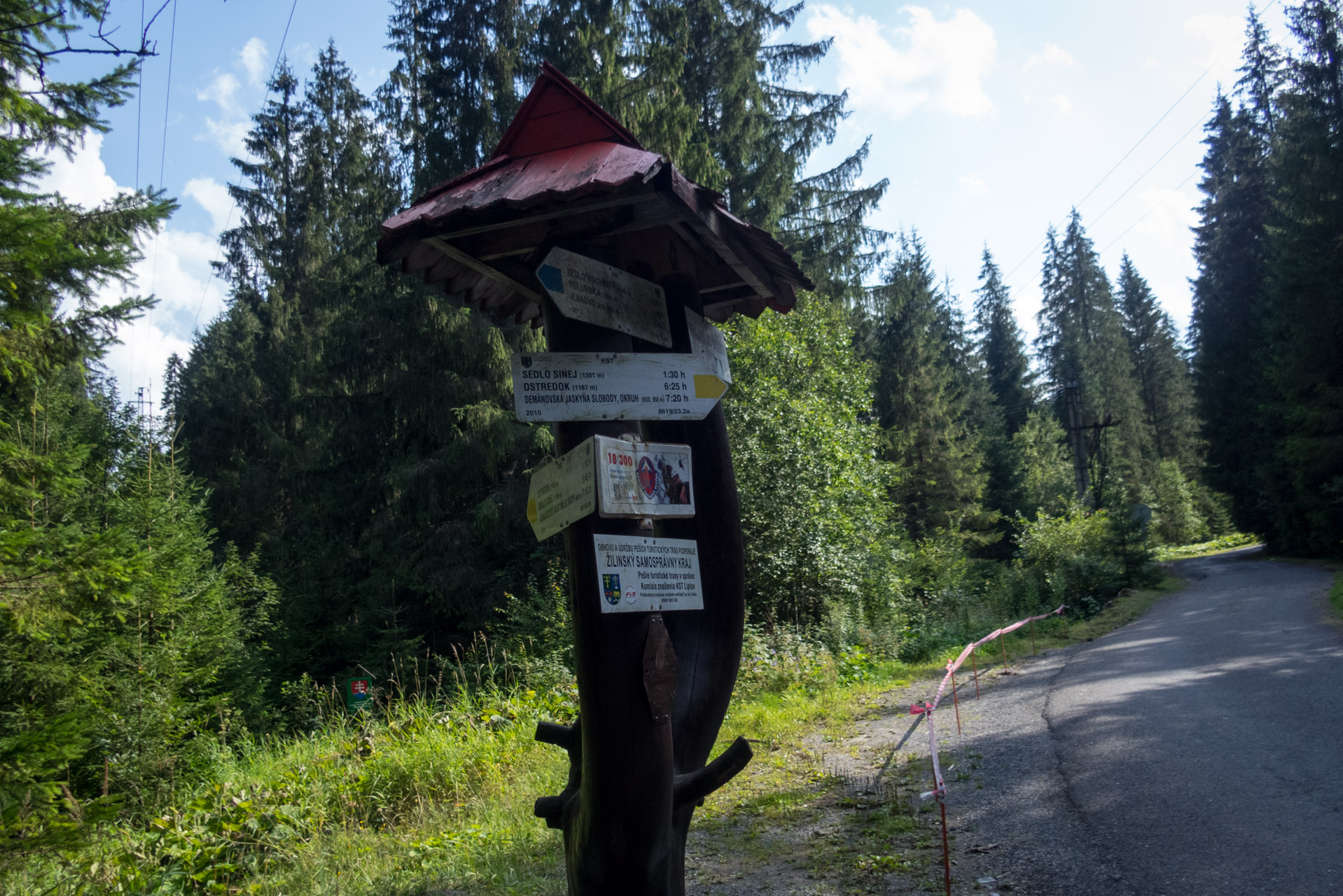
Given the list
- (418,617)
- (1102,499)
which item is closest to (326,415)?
(418,617)

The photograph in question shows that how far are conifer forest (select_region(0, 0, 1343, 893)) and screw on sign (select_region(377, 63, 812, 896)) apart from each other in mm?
1248

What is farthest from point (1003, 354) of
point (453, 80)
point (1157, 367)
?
point (453, 80)

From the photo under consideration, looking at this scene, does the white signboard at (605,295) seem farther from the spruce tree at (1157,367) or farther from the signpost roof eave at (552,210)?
the spruce tree at (1157,367)

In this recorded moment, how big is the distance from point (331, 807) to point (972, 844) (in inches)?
174

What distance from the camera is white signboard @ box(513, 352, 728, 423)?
247 cm

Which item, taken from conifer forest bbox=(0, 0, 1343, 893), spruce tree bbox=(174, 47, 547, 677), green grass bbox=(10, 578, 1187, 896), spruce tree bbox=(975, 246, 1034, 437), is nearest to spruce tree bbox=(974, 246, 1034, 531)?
spruce tree bbox=(975, 246, 1034, 437)

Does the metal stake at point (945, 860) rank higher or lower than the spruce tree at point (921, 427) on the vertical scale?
lower

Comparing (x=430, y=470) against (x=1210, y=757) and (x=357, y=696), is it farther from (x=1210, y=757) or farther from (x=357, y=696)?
(x=1210, y=757)

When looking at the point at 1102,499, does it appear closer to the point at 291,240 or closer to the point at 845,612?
the point at 845,612

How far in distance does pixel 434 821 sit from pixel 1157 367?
195 ft

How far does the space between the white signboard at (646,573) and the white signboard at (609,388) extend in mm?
414

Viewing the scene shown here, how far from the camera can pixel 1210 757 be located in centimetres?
559

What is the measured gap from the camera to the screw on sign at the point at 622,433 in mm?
2443

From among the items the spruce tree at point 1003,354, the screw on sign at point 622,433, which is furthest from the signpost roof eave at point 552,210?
the spruce tree at point 1003,354
